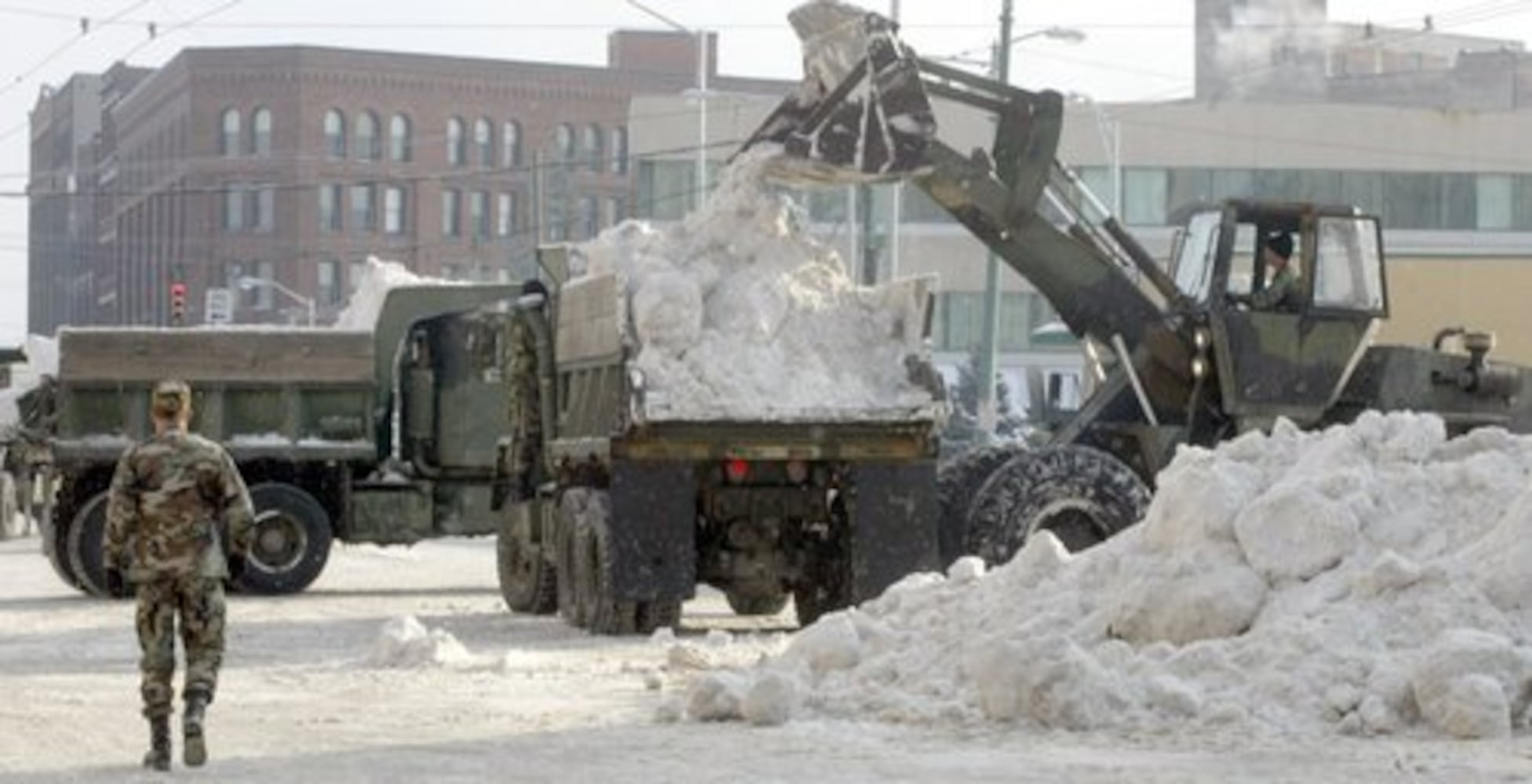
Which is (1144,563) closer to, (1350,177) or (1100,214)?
(1100,214)

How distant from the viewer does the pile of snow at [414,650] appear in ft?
66.8

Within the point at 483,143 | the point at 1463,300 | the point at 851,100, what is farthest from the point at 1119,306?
the point at 483,143

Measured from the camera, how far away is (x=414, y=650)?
20453mm

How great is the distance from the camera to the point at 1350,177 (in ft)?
284

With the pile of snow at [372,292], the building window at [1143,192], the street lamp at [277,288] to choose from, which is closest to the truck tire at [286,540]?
the pile of snow at [372,292]

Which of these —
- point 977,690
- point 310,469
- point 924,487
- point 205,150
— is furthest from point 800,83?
point 205,150

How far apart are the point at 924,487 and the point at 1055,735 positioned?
315 inches

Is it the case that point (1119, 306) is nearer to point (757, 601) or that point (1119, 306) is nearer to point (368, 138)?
point (757, 601)

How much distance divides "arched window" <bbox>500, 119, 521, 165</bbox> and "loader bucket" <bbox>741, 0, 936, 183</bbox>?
98.7 metres

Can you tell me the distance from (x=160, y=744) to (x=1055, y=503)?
11222mm

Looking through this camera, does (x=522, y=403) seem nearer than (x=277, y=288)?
Yes

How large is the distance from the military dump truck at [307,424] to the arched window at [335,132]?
3481 inches

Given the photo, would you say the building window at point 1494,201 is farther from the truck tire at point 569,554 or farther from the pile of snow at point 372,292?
the truck tire at point 569,554

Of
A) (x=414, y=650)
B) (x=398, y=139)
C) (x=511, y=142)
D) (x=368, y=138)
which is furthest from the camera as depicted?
(x=511, y=142)
